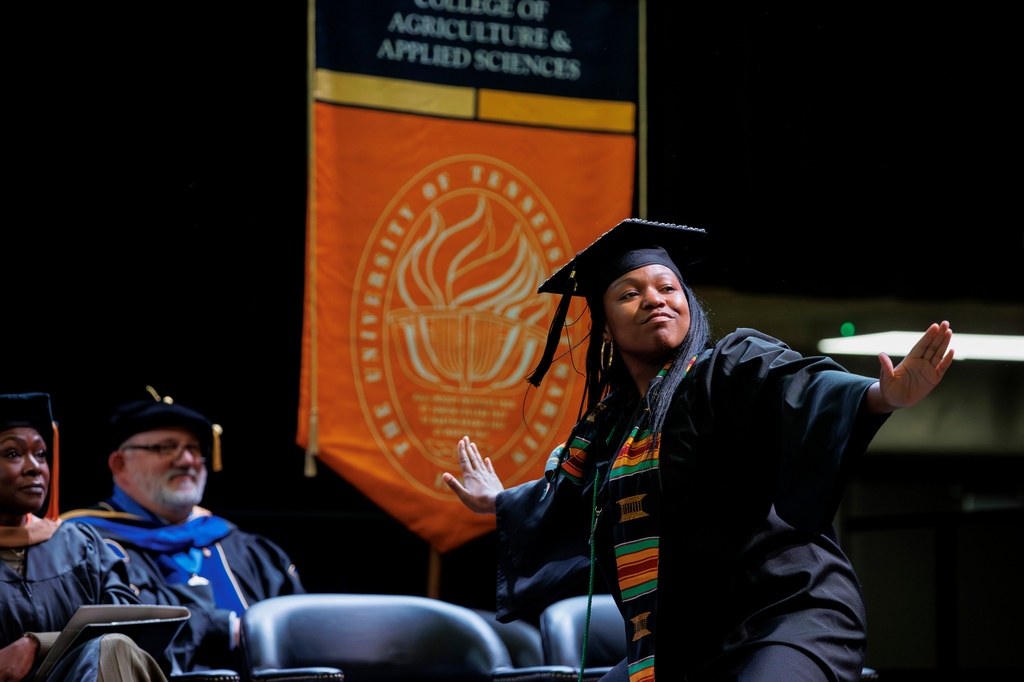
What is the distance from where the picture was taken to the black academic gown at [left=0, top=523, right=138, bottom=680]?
3.96m

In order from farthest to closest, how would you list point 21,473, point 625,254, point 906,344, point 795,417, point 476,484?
point 906,344 → point 21,473 → point 476,484 → point 625,254 → point 795,417

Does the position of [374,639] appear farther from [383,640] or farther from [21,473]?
[21,473]

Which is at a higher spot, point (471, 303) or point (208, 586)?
point (471, 303)

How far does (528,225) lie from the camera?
17.2 feet

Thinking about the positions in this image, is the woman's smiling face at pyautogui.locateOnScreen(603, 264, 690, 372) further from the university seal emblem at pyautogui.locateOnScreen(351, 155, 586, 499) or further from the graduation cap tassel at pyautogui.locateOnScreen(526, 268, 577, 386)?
the university seal emblem at pyautogui.locateOnScreen(351, 155, 586, 499)

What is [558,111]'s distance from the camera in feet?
17.4

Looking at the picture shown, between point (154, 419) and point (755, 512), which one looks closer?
point (755, 512)

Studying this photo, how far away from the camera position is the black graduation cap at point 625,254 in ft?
10.0

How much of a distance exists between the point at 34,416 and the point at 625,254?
2251mm

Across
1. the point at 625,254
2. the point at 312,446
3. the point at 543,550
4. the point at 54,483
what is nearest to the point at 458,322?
the point at 312,446

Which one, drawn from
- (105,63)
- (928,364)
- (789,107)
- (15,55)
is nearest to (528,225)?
(789,107)

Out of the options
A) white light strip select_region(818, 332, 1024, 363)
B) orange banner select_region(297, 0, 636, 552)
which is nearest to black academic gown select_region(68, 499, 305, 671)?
orange banner select_region(297, 0, 636, 552)

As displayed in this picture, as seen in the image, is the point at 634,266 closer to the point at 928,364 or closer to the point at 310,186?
the point at 928,364

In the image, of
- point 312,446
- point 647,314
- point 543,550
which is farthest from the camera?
point 312,446
